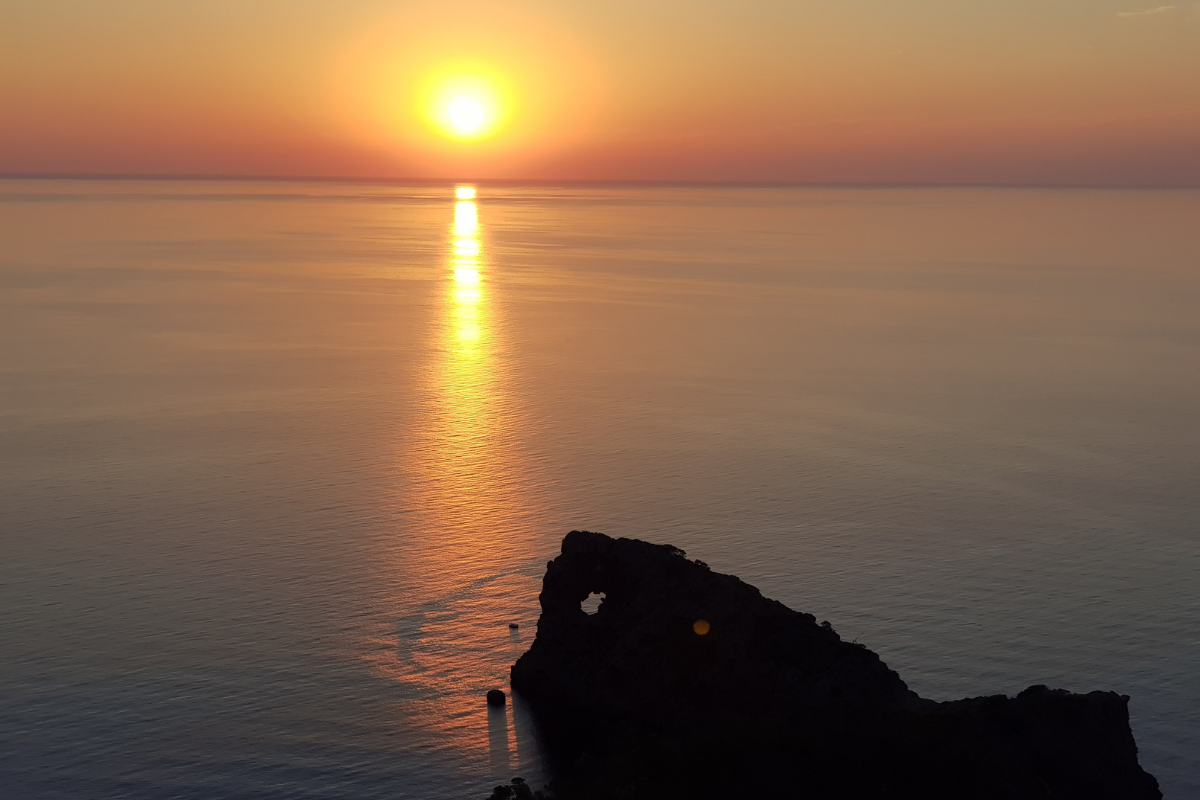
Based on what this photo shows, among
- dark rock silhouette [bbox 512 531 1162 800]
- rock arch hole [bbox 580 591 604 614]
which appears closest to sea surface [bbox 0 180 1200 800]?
rock arch hole [bbox 580 591 604 614]

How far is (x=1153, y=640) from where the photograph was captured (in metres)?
68.4

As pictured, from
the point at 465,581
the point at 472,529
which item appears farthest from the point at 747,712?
the point at 472,529

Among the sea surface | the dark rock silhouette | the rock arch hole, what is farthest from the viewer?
the rock arch hole

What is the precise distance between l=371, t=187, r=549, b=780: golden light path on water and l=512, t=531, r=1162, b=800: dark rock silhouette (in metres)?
2.70

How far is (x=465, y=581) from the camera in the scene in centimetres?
7812

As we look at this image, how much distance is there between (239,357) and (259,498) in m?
68.8

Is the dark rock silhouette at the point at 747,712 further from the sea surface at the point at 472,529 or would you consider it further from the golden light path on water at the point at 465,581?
the sea surface at the point at 472,529

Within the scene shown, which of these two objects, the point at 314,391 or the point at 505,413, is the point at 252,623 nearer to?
the point at 505,413

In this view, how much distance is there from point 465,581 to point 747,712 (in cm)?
2865

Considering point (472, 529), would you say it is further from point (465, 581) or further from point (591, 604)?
point (591, 604)

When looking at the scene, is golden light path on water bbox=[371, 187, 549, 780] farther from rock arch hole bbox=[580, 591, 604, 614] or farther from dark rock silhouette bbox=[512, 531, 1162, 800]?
rock arch hole bbox=[580, 591, 604, 614]

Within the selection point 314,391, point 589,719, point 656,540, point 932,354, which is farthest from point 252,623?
point 932,354

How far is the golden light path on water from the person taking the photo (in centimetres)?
5903

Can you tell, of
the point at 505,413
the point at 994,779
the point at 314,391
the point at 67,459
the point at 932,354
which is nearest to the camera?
the point at 994,779
